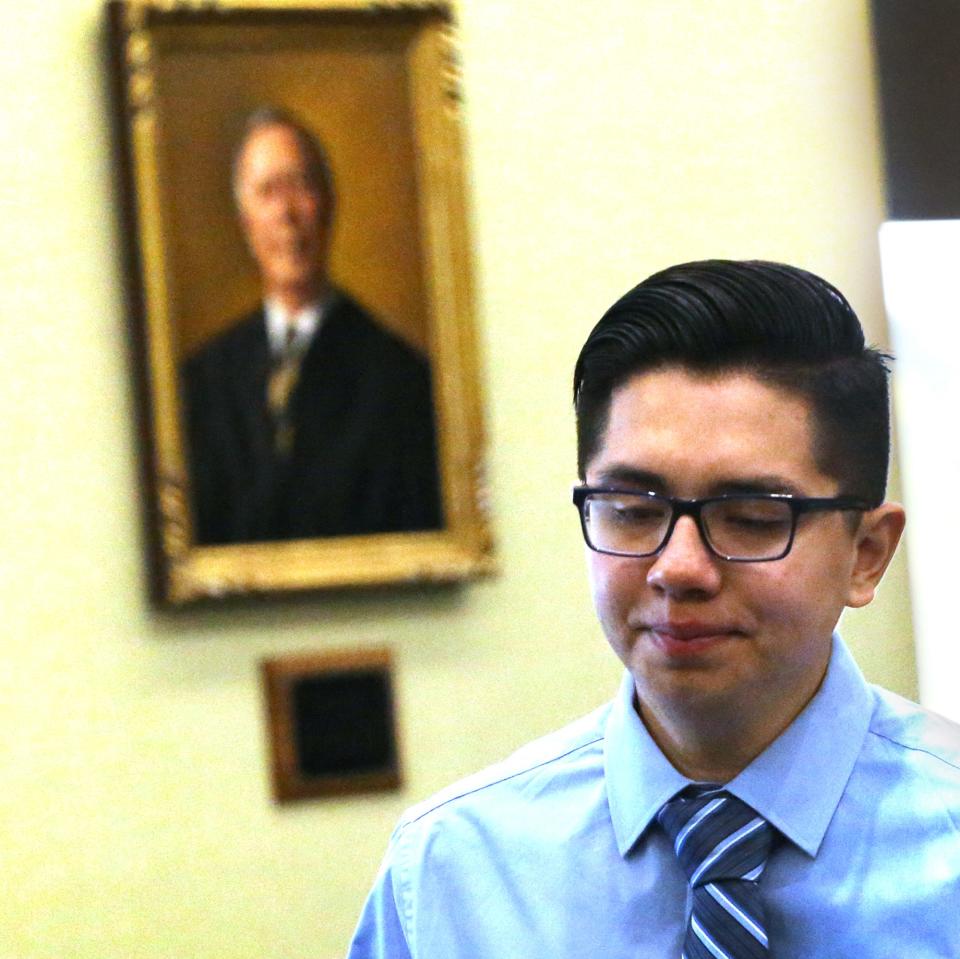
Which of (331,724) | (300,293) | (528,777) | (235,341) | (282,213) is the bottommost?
(331,724)

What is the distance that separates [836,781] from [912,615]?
2.24m

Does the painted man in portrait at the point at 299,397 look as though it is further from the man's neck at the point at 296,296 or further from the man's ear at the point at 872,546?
the man's ear at the point at 872,546

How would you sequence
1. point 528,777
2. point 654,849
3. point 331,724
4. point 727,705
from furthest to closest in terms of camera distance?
point 331,724 → point 528,777 → point 654,849 → point 727,705

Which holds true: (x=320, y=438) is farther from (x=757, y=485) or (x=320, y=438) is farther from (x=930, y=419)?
(x=757, y=485)

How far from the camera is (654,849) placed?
217 cm

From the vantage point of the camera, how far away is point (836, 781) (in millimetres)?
2121

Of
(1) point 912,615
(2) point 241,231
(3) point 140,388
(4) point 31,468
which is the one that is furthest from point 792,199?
(4) point 31,468

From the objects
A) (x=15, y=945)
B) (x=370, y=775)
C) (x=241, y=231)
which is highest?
(x=241, y=231)

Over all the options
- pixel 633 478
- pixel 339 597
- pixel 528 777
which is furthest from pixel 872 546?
pixel 339 597

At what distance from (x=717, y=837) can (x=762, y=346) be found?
0.57 m

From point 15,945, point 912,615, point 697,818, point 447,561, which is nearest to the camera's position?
point 697,818

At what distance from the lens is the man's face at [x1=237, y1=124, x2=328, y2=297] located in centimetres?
398

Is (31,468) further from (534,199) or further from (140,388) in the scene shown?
(534,199)

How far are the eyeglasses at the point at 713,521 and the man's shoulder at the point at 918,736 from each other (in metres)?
0.36
